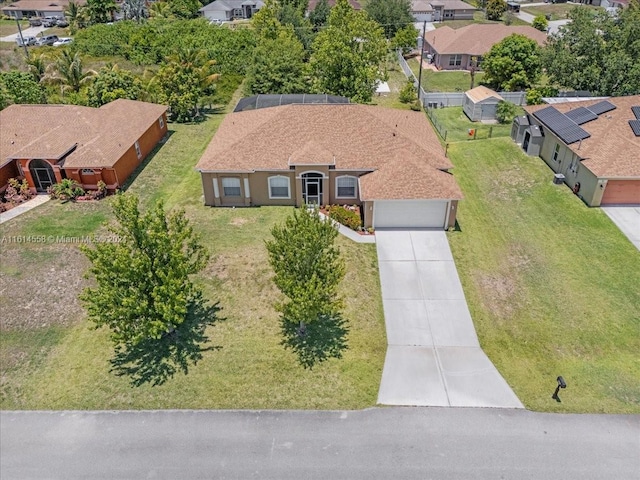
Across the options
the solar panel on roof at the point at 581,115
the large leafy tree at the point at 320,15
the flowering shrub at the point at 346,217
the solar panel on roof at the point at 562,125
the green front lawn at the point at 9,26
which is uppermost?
the large leafy tree at the point at 320,15

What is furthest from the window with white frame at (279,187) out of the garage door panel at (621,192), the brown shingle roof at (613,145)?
the garage door panel at (621,192)

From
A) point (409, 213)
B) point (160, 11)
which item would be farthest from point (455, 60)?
point (160, 11)

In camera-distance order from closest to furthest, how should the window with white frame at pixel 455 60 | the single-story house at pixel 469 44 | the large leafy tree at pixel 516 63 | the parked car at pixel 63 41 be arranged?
the large leafy tree at pixel 516 63, the single-story house at pixel 469 44, the window with white frame at pixel 455 60, the parked car at pixel 63 41

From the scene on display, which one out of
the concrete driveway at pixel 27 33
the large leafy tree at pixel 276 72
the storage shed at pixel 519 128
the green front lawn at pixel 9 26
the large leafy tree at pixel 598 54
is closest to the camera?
the storage shed at pixel 519 128

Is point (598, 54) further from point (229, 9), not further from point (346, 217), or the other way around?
point (229, 9)

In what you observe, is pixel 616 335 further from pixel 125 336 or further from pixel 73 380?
pixel 73 380

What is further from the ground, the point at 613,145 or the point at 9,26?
the point at 9,26

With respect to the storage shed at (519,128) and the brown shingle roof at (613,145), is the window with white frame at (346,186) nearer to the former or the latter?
the brown shingle roof at (613,145)

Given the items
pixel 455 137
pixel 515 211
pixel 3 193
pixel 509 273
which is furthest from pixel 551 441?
pixel 3 193
